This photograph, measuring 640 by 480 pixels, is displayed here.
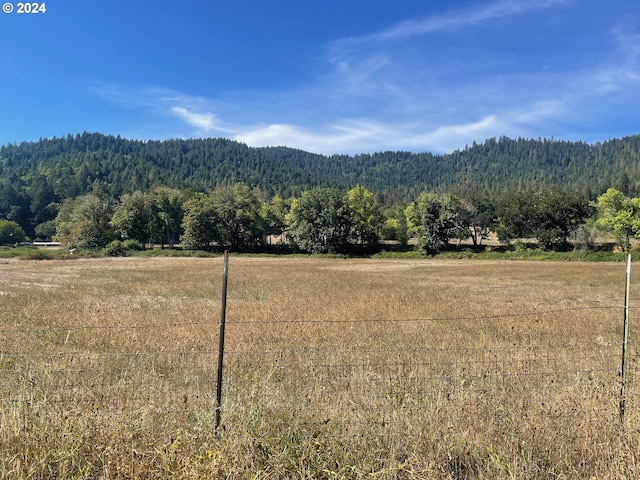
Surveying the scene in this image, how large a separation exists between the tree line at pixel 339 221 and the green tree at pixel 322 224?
233 mm

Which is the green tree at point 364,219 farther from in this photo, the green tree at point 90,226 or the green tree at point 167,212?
Answer: the green tree at point 90,226

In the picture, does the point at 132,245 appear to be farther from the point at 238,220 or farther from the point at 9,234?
the point at 9,234

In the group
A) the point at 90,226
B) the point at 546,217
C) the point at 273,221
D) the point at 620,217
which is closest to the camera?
the point at 620,217

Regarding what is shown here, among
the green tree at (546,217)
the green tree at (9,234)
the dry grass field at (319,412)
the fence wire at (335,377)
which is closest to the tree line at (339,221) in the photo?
the green tree at (546,217)

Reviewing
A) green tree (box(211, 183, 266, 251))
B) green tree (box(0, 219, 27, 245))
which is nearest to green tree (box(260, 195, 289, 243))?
green tree (box(211, 183, 266, 251))

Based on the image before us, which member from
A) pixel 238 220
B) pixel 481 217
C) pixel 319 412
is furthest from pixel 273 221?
pixel 319 412

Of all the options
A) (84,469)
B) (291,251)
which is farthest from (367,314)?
(291,251)

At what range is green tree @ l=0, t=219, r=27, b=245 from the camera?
113806 millimetres

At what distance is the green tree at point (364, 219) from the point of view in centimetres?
9869

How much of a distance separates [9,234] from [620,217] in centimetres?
14924

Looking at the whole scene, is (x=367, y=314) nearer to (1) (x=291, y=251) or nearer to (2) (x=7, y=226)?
(1) (x=291, y=251)

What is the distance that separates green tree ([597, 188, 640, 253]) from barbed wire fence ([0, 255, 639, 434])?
266 feet

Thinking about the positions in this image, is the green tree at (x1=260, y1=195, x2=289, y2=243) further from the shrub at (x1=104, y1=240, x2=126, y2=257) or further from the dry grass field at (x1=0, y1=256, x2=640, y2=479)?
the dry grass field at (x1=0, y1=256, x2=640, y2=479)

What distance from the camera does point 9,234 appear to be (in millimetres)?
116000
